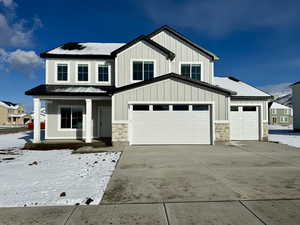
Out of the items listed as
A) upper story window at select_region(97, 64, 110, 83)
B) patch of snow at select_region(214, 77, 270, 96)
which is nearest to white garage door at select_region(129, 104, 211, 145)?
upper story window at select_region(97, 64, 110, 83)

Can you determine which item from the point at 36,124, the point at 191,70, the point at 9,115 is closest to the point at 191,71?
the point at 191,70

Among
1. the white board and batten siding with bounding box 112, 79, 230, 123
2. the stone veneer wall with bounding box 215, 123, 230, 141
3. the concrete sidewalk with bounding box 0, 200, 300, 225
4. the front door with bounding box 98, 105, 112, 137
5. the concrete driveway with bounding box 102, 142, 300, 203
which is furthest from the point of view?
the front door with bounding box 98, 105, 112, 137

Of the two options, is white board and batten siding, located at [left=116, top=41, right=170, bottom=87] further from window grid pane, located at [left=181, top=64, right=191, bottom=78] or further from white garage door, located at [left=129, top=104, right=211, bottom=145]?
white garage door, located at [left=129, top=104, right=211, bottom=145]

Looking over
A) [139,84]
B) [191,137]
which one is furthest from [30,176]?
[191,137]

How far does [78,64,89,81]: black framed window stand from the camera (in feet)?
42.6

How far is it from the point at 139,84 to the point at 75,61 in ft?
19.0

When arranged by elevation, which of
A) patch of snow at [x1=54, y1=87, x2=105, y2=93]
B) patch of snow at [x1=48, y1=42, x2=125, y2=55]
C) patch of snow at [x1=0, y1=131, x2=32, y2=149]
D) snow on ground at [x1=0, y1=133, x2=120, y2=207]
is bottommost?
patch of snow at [x1=0, y1=131, x2=32, y2=149]

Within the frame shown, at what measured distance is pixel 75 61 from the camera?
42.5 feet

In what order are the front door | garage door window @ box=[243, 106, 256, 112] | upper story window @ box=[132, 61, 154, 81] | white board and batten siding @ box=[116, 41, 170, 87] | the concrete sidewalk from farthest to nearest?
the front door, garage door window @ box=[243, 106, 256, 112], upper story window @ box=[132, 61, 154, 81], white board and batten siding @ box=[116, 41, 170, 87], the concrete sidewalk

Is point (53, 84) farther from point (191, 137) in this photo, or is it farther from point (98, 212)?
point (98, 212)

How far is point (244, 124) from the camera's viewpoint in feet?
41.5

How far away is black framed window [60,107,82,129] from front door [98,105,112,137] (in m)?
1.40

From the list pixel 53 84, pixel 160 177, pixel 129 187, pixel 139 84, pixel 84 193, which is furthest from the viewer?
pixel 53 84

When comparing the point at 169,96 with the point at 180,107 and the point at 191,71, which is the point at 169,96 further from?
the point at 191,71
